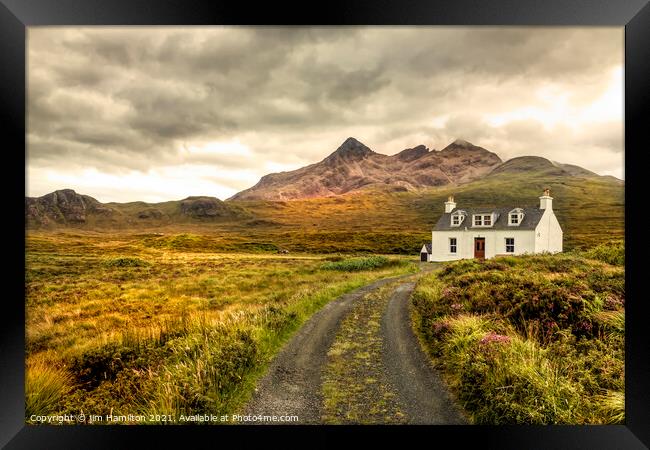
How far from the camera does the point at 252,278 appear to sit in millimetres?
6305

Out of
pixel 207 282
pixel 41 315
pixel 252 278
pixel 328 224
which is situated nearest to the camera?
pixel 41 315

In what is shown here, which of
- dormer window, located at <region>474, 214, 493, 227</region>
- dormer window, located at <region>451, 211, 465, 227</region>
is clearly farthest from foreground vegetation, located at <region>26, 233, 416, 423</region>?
dormer window, located at <region>474, 214, 493, 227</region>

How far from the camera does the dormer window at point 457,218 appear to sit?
5777 mm

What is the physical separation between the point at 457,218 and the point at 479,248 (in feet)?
2.81

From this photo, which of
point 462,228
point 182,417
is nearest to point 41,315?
point 182,417

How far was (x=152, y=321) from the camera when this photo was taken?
4648 mm

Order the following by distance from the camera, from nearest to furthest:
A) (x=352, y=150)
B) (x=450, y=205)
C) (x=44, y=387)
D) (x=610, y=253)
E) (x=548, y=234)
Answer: (x=44, y=387), (x=610, y=253), (x=548, y=234), (x=352, y=150), (x=450, y=205)

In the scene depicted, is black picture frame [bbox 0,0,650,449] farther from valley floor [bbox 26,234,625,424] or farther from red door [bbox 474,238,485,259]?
red door [bbox 474,238,485,259]

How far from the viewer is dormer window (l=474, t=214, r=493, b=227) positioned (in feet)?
19.1

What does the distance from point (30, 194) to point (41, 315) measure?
2050mm

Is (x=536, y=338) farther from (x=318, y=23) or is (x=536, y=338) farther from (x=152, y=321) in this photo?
(x=152, y=321)

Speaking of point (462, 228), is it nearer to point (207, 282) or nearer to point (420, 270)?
point (420, 270)

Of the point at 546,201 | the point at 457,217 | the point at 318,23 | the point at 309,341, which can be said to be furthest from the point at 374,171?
the point at 309,341

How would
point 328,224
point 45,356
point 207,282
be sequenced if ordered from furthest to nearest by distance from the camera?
point 328,224 < point 207,282 < point 45,356
